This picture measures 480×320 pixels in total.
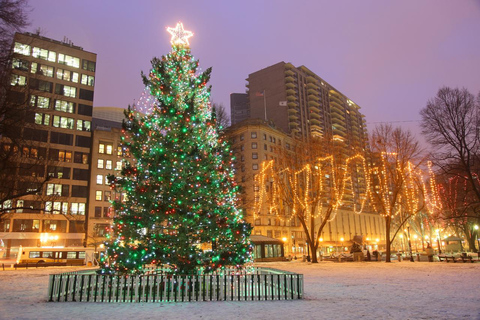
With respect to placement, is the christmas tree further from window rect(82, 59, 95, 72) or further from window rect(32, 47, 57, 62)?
window rect(82, 59, 95, 72)

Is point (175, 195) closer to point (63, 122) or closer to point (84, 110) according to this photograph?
point (63, 122)

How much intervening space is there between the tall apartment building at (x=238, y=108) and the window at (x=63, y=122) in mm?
75361

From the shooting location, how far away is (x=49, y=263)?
37.9m

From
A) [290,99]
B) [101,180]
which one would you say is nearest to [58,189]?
[101,180]

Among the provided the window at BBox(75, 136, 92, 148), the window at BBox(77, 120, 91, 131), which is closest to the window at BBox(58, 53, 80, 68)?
the window at BBox(77, 120, 91, 131)

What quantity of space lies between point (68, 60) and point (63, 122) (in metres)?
12.4

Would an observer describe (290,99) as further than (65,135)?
Yes

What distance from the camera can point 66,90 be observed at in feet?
214

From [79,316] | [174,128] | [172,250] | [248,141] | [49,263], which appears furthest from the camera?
[248,141]

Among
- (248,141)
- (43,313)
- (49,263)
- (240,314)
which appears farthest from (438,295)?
(248,141)

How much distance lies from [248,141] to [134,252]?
68787 mm

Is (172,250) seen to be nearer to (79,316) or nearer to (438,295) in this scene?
(79,316)

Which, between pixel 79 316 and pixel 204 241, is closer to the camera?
pixel 79 316

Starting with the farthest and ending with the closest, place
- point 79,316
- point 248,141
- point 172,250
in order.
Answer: point 248,141, point 172,250, point 79,316
